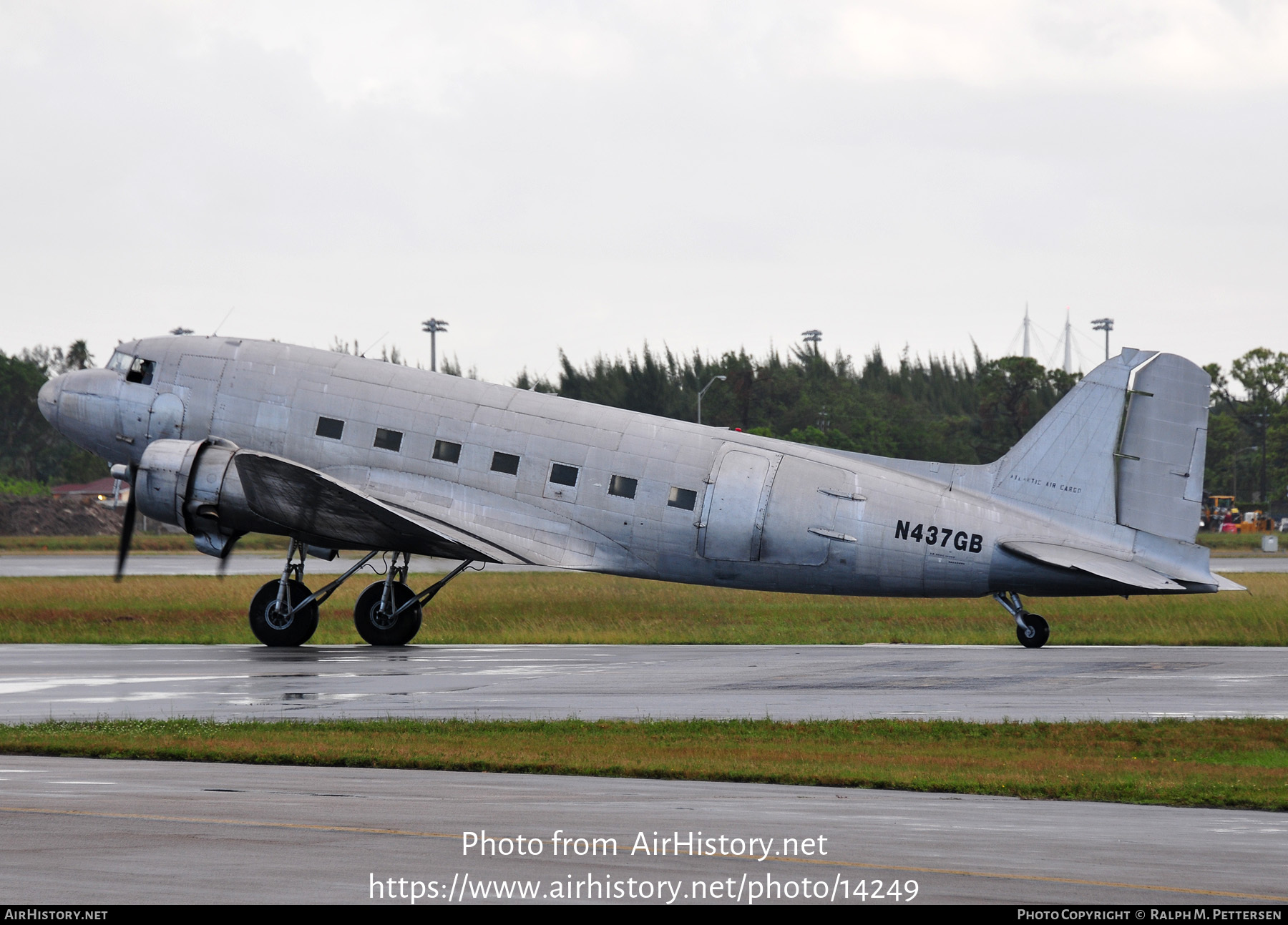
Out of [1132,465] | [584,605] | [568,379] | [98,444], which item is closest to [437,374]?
[98,444]

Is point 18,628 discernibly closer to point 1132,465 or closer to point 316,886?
point 1132,465

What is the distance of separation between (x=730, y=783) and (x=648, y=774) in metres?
0.86

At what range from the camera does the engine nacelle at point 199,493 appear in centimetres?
2603

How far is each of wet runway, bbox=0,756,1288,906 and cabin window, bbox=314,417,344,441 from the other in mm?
16350

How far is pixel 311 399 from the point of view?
1118 inches

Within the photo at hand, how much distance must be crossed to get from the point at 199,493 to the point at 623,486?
326 inches

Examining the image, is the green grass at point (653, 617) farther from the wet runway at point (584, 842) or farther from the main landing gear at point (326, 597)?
the wet runway at point (584, 842)

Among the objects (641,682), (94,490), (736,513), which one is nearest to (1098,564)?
(736,513)

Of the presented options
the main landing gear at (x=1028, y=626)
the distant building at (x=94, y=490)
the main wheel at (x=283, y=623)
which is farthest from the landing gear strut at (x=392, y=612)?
the distant building at (x=94, y=490)

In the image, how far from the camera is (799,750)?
567 inches

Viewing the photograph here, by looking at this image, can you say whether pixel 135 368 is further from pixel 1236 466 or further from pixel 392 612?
pixel 1236 466

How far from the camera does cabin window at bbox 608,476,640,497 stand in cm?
2736

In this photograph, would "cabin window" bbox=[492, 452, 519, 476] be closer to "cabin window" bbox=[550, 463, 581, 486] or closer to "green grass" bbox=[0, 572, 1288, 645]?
"cabin window" bbox=[550, 463, 581, 486]

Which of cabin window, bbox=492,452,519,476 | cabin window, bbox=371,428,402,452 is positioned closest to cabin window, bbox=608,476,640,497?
cabin window, bbox=492,452,519,476
